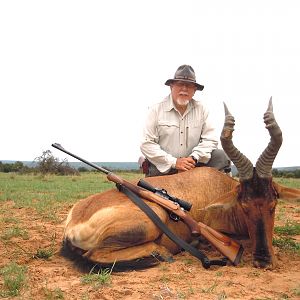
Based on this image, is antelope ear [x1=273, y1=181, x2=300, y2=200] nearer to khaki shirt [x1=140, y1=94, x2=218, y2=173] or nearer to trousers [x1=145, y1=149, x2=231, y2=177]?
trousers [x1=145, y1=149, x2=231, y2=177]

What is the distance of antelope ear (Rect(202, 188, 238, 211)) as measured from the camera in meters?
5.40

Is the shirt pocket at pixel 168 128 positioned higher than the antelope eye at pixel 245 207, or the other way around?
the shirt pocket at pixel 168 128

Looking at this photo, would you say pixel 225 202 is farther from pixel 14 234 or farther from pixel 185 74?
pixel 14 234

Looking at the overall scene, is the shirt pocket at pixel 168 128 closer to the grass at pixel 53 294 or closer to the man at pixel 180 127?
the man at pixel 180 127

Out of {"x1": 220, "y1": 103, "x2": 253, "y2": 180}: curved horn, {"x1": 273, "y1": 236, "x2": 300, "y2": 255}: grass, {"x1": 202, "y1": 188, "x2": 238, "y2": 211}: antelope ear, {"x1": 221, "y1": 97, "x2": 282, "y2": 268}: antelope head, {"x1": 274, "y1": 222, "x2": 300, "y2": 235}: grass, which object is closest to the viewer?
{"x1": 221, "y1": 97, "x2": 282, "y2": 268}: antelope head

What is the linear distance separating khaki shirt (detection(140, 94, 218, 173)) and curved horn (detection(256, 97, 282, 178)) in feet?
6.44

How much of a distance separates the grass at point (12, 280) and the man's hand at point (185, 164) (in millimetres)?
2700

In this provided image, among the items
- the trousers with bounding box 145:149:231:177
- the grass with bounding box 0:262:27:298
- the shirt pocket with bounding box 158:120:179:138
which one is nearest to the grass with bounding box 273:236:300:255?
the trousers with bounding box 145:149:231:177

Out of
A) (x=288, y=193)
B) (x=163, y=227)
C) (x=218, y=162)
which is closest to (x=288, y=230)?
(x=218, y=162)

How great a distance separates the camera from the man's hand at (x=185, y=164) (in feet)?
21.7

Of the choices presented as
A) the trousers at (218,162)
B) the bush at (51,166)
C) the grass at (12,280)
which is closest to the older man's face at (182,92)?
the trousers at (218,162)

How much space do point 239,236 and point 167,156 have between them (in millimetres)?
1716

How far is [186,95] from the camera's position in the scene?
711 cm

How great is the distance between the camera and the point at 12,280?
4.18m
